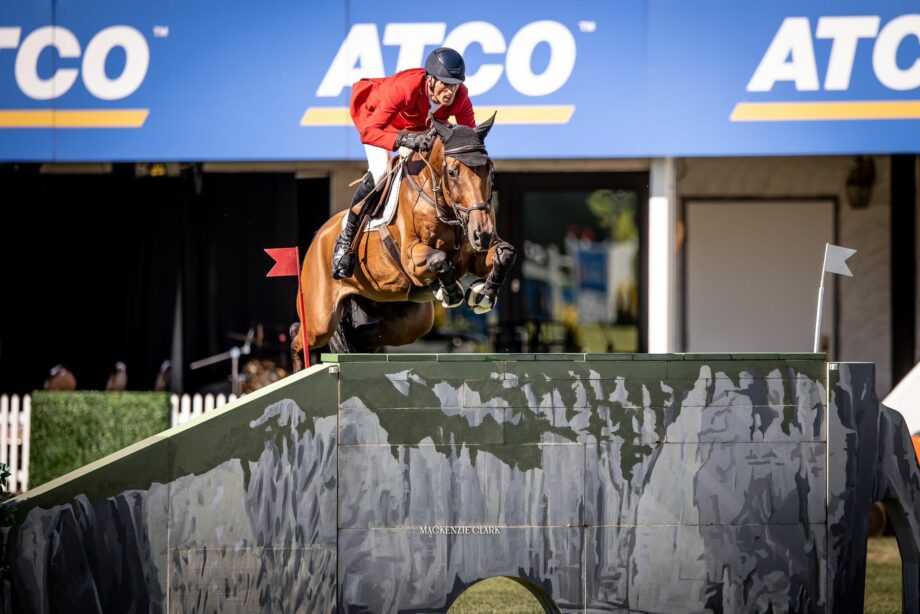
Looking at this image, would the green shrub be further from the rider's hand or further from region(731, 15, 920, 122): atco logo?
region(731, 15, 920, 122): atco logo

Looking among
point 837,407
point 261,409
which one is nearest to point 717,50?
point 837,407

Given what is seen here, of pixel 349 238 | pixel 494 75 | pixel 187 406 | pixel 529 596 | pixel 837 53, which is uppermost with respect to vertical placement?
pixel 837 53

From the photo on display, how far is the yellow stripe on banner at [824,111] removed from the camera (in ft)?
27.7

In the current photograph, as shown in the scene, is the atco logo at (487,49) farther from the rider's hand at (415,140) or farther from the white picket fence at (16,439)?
the white picket fence at (16,439)

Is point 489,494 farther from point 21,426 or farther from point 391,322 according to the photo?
point 21,426

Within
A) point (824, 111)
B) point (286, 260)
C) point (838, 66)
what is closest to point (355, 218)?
point (286, 260)

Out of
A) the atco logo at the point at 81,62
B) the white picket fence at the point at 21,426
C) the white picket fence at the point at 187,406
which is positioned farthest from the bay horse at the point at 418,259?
the atco logo at the point at 81,62

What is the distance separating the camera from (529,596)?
6527mm

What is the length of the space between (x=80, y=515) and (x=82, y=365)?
6934mm

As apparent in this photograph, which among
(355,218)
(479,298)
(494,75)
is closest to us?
(479,298)

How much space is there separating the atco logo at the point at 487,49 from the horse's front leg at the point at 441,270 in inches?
130

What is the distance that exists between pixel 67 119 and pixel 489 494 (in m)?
6.16

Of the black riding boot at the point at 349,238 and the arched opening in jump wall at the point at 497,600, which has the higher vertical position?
the black riding boot at the point at 349,238

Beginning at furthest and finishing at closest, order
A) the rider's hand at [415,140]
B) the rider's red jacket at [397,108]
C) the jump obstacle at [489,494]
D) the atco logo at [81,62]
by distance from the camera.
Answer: the atco logo at [81,62] < the rider's red jacket at [397,108] < the rider's hand at [415,140] < the jump obstacle at [489,494]
